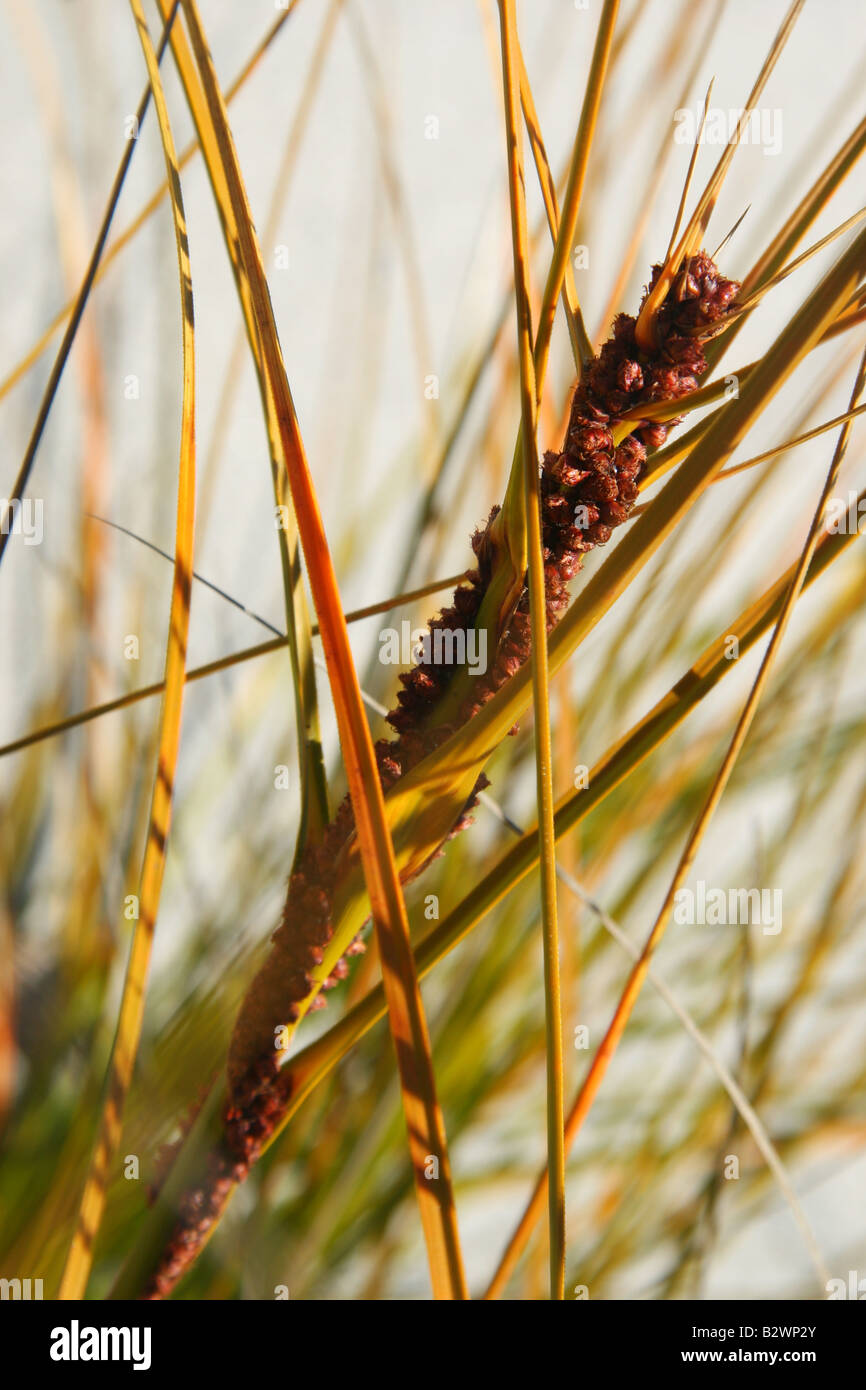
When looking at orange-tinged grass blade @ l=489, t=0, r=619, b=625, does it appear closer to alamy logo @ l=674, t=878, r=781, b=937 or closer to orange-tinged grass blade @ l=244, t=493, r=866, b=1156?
orange-tinged grass blade @ l=244, t=493, r=866, b=1156

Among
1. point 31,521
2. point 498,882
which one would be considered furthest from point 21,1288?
point 31,521

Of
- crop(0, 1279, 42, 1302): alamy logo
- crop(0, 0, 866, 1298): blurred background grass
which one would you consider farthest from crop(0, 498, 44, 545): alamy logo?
crop(0, 1279, 42, 1302): alamy logo

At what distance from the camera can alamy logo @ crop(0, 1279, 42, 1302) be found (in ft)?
0.63

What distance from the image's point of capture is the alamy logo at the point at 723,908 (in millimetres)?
353

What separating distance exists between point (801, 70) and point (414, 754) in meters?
0.56

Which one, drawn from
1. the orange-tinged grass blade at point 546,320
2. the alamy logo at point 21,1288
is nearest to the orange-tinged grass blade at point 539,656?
the orange-tinged grass blade at point 546,320

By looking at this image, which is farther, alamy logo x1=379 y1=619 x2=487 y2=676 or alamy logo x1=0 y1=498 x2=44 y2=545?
alamy logo x1=0 y1=498 x2=44 y2=545

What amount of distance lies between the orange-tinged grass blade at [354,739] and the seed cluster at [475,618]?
0.04 feet

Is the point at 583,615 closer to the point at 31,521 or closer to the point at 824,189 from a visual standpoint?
the point at 824,189

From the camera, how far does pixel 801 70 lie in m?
0.51
